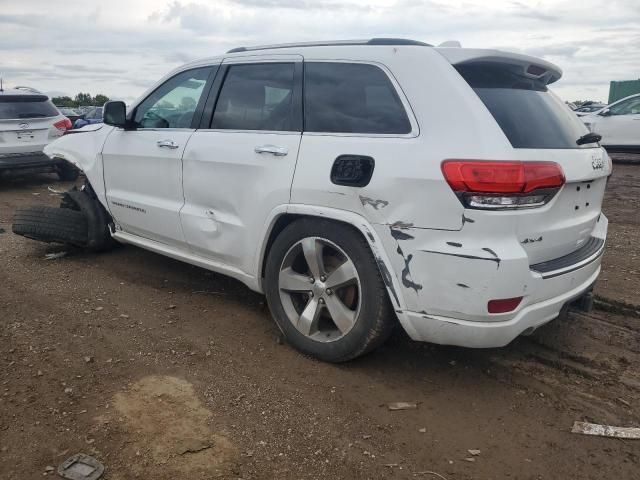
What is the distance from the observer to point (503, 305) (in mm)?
2781

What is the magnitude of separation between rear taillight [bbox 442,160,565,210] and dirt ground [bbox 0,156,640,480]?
1138 mm

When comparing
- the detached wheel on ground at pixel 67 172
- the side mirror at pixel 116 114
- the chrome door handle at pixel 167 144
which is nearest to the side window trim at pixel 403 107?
the chrome door handle at pixel 167 144

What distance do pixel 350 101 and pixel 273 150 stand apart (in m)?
0.56

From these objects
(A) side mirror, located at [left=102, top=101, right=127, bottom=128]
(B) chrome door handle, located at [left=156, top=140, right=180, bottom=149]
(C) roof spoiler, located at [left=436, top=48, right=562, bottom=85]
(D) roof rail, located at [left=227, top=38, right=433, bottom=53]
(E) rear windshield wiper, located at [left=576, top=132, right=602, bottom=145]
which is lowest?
(B) chrome door handle, located at [left=156, top=140, right=180, bottom=149]

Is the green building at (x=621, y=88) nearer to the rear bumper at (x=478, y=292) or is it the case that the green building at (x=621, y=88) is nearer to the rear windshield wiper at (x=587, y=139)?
the rear windshield wiper at (x=587, y=139)

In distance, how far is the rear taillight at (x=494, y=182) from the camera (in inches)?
106

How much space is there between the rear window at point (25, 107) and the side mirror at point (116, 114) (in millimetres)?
5871

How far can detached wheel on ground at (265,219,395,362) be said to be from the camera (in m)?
3.13

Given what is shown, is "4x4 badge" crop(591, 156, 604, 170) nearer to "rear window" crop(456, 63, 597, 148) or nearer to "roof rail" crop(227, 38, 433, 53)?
"rear window" crop(456, 63, 597, 148)

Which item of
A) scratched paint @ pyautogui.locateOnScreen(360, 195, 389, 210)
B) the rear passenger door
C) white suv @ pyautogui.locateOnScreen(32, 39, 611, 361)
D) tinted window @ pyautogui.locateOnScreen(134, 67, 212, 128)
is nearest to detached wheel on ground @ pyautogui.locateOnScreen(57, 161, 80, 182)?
tinted window @ pyautogui.locateOnScreen(134, 67, 212, 128)

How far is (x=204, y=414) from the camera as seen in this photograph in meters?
2.93

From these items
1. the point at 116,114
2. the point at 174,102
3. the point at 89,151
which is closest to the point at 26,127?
the point at 89,151

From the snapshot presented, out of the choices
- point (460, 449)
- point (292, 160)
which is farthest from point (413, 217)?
point (460, 449)

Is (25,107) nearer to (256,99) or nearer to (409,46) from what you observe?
(256,99)
